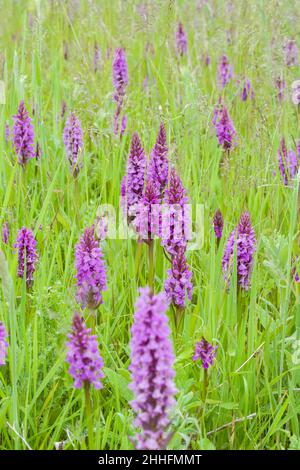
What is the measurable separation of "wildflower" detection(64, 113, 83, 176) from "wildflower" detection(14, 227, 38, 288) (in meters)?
0.75

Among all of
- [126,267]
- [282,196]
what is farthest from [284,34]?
[126,267]

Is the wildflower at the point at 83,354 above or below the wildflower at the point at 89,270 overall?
below

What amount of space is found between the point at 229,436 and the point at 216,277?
574mm

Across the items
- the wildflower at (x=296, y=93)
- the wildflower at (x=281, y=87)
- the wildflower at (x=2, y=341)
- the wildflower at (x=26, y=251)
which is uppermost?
the wildflower at (x=281, y=87)

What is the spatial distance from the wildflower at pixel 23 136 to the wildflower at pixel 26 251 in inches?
34.2

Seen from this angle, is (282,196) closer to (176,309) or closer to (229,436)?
A: (176,309)

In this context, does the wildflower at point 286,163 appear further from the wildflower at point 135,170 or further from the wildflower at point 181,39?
the wildflower at point 181,39

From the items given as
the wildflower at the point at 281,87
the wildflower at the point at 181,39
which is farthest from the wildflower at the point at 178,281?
the wildflower at the point at 181,39

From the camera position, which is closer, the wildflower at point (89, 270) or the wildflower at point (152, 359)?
the wildflower at point (152, 359)

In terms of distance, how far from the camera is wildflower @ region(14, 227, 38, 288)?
2.20 metres

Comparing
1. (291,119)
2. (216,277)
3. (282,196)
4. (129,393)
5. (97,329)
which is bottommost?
(129,393)

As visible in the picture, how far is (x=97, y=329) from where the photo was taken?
2.27 metres

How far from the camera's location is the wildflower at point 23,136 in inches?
118

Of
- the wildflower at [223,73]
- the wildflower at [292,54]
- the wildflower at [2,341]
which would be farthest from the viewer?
the wildflower at [292,54]
